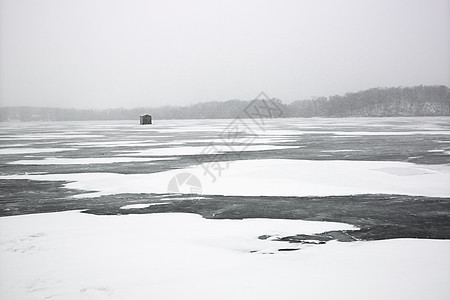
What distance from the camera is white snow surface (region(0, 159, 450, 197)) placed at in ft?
37.4

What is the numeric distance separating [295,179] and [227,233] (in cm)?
618

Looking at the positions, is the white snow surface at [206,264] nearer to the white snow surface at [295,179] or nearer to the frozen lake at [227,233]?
the frozen lake at [227,233]

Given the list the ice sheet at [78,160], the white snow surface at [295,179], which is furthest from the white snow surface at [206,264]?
the ice sheet at [78,160]

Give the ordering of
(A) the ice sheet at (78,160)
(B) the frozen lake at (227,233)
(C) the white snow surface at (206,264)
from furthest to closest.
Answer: (A) the ice sheet at (78,160) < (B) the frozen lake at (227,233) < (C) the white snow surface at (206,264)

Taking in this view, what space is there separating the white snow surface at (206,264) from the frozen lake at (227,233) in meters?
0.02

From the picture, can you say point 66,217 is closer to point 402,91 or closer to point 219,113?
point 219,113

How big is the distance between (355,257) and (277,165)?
10377mm

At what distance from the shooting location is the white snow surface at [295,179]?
11398 millimetres

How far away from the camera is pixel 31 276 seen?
18.0 ft

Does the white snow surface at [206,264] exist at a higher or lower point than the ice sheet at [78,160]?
lower

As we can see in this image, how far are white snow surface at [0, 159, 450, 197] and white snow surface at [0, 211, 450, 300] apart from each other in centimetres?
371

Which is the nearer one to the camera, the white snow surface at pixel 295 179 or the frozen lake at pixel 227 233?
the frozen lake at pixel 227 233

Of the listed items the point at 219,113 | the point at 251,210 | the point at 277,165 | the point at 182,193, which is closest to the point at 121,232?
the point at 251,210

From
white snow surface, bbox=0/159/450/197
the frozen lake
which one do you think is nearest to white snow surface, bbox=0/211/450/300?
the frozen lake
